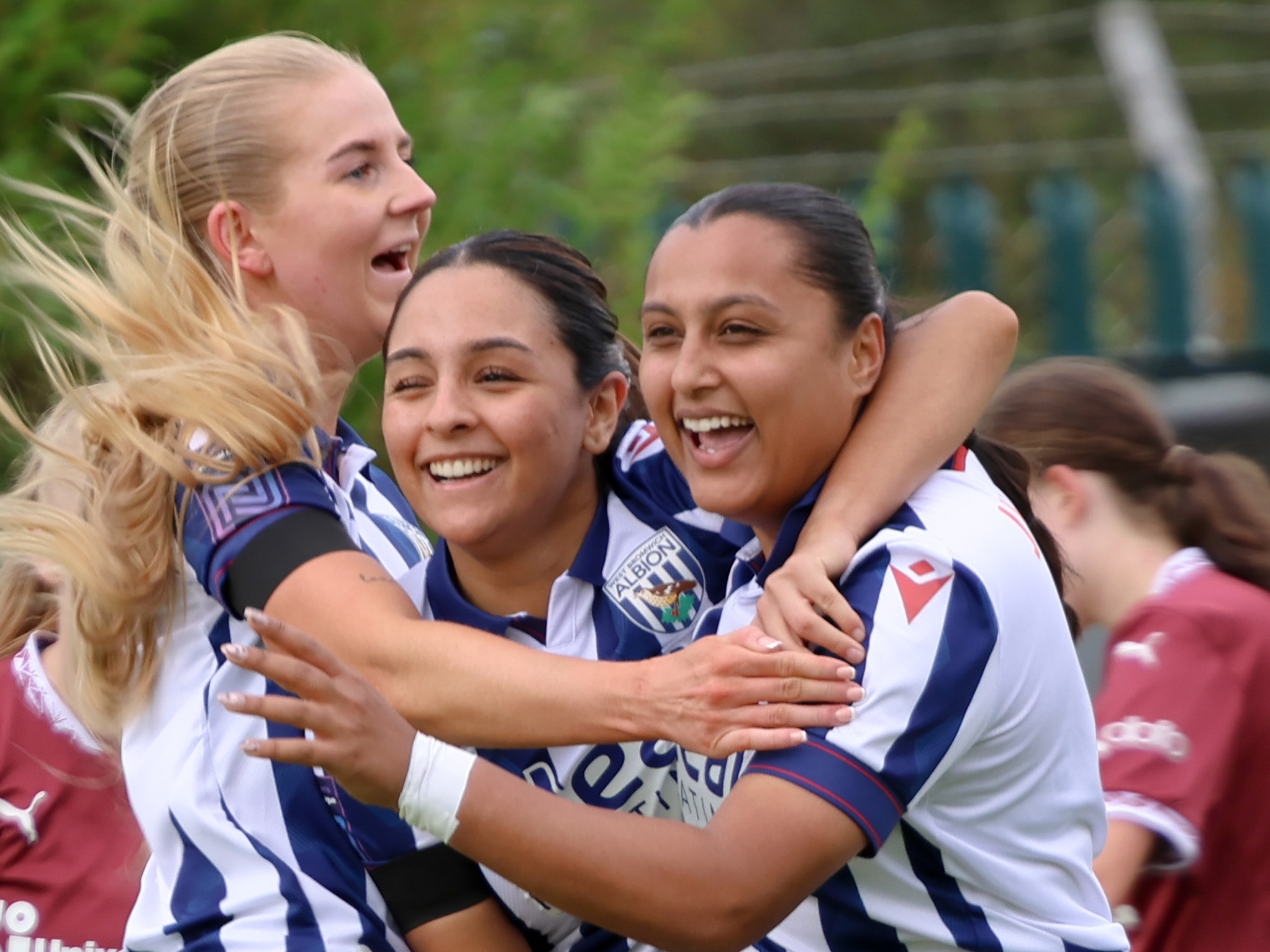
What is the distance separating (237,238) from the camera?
8.77ft

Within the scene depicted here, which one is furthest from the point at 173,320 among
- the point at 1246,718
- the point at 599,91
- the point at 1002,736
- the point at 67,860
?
the point at 599,91

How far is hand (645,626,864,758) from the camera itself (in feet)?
6.47

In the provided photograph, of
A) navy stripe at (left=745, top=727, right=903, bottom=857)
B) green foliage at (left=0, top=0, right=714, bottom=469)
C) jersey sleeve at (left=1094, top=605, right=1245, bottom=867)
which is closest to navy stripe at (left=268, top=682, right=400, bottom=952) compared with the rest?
navy stripe at (left=745, top=727, right=903, bottom=857)

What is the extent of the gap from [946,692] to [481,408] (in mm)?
859

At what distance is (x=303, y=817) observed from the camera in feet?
7.68

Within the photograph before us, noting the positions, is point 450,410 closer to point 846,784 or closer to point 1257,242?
point 846,784

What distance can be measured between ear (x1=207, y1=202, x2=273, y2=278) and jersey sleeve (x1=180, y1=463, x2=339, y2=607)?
0.52m

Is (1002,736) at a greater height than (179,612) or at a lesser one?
greater

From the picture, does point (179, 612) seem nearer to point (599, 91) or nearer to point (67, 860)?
point (67, 860)

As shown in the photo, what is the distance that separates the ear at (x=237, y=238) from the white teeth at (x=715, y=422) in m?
0.87

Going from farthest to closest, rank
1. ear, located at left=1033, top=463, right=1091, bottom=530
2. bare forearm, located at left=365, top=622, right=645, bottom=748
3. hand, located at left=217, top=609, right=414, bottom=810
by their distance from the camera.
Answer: ear, located at left=1033, top=463, right=1091, bottom=530 → bare forearm, located at left=365, top=622, right=645, bottom=748 → hand, located at left=217, top=609, right=414, bottom=810

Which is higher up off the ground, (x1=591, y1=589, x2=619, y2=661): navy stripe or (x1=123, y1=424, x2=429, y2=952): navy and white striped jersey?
(x1=591, y1=589, x2=619, y2=661): navy stripe

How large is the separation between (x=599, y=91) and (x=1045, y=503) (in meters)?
3.65

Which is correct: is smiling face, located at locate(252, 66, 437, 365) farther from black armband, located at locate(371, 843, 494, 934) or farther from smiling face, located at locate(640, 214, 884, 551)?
black armband, located at locate(371, 843, 494, 934)
